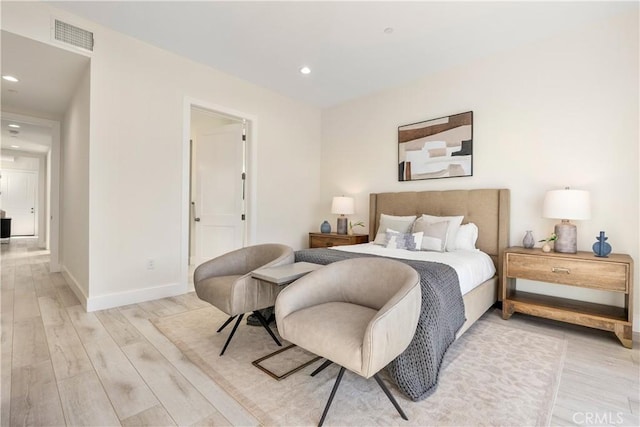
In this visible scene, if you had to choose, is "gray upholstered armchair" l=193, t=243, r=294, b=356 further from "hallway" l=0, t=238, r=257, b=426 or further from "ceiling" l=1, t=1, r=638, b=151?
"ceiling" l=1, t=1, r=638, b=151

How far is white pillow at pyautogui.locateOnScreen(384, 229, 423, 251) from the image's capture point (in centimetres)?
314

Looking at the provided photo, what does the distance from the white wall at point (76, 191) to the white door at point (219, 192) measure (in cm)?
150

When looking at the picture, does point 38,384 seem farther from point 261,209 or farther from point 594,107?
point 594,107

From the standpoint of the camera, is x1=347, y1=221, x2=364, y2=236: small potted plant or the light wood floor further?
x1=347, y1=221, x2=364, y2=236: small potted plant

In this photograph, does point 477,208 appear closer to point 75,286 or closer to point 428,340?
point 428,340

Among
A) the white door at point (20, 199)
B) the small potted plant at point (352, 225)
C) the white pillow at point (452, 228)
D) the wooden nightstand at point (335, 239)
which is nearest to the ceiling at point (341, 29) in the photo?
the white pillow at point (452, 228)

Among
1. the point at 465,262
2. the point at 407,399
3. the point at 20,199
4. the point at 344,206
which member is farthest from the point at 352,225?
the point at 20,199

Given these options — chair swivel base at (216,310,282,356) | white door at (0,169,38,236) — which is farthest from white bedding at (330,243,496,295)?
white door at (0,169,38,236)

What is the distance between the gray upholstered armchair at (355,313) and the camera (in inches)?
51.0

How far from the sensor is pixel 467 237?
3.23 metres

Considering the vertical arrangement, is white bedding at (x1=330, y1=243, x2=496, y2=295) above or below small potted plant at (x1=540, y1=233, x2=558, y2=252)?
below

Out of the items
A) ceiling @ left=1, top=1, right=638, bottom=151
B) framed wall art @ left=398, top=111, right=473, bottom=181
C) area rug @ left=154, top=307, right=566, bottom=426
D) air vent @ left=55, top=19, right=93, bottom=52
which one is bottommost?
area rug @ left=154, top=307, right=566, bottom=426

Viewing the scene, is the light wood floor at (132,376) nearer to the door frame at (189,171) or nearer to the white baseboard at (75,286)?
the white baseboard at (75,286)

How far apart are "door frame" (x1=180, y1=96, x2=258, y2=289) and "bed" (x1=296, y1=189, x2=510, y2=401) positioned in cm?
166
